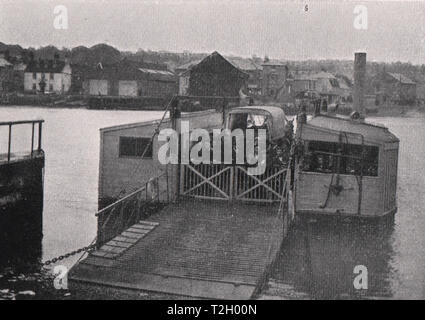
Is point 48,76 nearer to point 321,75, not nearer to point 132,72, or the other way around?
point 132,72

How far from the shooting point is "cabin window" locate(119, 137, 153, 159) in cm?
2273

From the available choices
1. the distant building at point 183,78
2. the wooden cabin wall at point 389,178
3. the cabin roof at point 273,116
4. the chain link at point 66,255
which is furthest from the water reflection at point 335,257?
the distant building at point 183,78

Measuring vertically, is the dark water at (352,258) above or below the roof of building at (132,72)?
below

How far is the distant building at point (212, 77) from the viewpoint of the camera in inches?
2584

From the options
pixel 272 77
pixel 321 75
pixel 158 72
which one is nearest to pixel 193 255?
pixel 158 72

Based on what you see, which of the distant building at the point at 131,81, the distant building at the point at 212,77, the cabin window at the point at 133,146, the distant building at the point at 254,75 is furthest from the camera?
the distant building at the point at 254,75

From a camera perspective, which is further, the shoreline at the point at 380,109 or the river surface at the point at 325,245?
the shoreline at the point at 380,109

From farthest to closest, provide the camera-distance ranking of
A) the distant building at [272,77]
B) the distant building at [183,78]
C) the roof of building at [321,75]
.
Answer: the roof of building at [321,75]
the distant building at [272,77]
the distant building at [183,78]

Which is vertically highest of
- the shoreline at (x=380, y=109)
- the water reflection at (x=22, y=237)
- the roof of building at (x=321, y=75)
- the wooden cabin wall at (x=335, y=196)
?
the roof of building at (x=321, y=75)

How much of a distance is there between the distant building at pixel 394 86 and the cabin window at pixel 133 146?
8662 centimetres

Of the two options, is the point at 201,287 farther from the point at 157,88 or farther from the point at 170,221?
the point at 157,88

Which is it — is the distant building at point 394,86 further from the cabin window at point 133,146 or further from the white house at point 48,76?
the cabin window at point 133,146

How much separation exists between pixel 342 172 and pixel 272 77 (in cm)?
7290

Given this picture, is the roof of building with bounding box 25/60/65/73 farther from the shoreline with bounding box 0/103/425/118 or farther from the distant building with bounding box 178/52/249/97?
the distant building with bounding box 178/52/249/97
